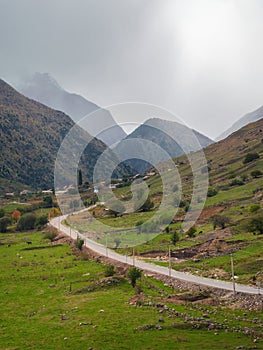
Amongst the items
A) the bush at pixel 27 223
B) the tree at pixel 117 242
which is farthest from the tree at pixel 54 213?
the tree at pixel 117 242

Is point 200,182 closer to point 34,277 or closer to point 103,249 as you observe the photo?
point 103,249

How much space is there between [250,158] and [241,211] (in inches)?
2690

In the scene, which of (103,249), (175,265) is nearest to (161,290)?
(175,265)

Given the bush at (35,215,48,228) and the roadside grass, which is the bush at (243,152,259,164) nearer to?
the bush at (35,215,48,228)

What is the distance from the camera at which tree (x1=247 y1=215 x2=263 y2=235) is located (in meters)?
67.2

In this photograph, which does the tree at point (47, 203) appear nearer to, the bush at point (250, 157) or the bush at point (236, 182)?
the bush at point (236, 182)

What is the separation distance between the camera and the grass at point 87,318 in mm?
27078

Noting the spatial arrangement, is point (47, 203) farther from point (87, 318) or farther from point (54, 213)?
point (87, 318)

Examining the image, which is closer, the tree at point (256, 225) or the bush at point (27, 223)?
the tree at point (256, 225)

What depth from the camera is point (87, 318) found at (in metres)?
33.4

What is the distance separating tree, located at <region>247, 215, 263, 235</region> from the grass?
25617mm

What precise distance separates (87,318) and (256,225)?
4183 centimetres

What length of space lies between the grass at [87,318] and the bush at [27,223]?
75.0 m

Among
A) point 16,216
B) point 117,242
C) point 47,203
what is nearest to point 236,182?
point 117,242
